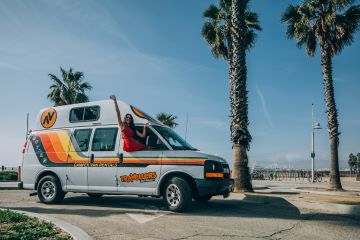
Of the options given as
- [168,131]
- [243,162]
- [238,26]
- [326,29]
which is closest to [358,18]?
[326,29]

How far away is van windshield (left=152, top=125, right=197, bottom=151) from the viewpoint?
29.7 feet

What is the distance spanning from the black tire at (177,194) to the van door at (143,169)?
0.36 metres

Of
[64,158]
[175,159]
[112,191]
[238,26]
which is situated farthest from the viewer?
[238,26]

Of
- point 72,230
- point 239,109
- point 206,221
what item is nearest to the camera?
point 72,230

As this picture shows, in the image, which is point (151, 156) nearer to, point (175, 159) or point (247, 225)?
point (175, 159)

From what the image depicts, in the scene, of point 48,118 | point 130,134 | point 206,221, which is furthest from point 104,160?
point 206,221

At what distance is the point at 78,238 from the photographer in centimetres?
549

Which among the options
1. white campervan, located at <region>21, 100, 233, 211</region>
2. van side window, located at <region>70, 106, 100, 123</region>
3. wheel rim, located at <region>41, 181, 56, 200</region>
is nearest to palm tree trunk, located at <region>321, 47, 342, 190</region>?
white campervan, located at <region>21, 100, 233, 211</region>

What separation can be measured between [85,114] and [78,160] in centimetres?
139

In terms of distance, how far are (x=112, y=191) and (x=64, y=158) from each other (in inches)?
79.0

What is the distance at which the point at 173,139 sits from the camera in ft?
30.8

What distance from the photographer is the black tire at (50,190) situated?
10.2 m

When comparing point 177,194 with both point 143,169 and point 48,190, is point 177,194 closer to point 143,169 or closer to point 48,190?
point 143,169

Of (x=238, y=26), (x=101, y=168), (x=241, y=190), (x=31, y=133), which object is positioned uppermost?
(x=238, y=26)
